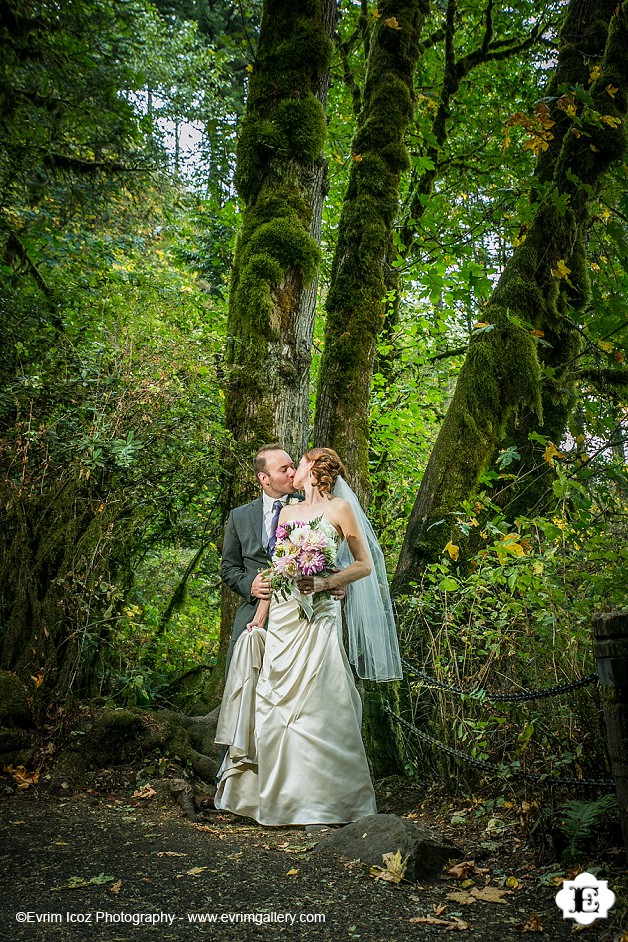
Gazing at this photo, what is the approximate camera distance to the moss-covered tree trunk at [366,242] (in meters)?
6.51

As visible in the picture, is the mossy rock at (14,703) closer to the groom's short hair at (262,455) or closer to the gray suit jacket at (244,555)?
the gray suit jacket at (244,555)

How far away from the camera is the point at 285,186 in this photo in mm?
6559

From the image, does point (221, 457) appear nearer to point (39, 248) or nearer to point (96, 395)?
point (96, 395)

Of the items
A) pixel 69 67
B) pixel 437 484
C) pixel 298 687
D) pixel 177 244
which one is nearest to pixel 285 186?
pixel 69 67

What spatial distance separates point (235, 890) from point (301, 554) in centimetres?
225

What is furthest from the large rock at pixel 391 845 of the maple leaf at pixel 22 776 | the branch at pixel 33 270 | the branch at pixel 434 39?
the branch at pixel 434 39

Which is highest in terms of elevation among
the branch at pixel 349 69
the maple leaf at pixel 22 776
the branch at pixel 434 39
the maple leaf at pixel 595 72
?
the branch at pixel 434 39

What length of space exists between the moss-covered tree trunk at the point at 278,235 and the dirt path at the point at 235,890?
113 inches

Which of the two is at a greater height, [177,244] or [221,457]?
[177,244]

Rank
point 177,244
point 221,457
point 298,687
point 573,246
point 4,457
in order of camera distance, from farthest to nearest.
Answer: point 177,244
point 573,246
point 221,457
point 4,457
point 298,687

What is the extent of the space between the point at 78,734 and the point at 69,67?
5.20 meters

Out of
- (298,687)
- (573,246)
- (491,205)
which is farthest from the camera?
(491,205)

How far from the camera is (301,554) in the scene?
16.7 ft

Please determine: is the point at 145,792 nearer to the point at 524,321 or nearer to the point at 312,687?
the point at 312,687
